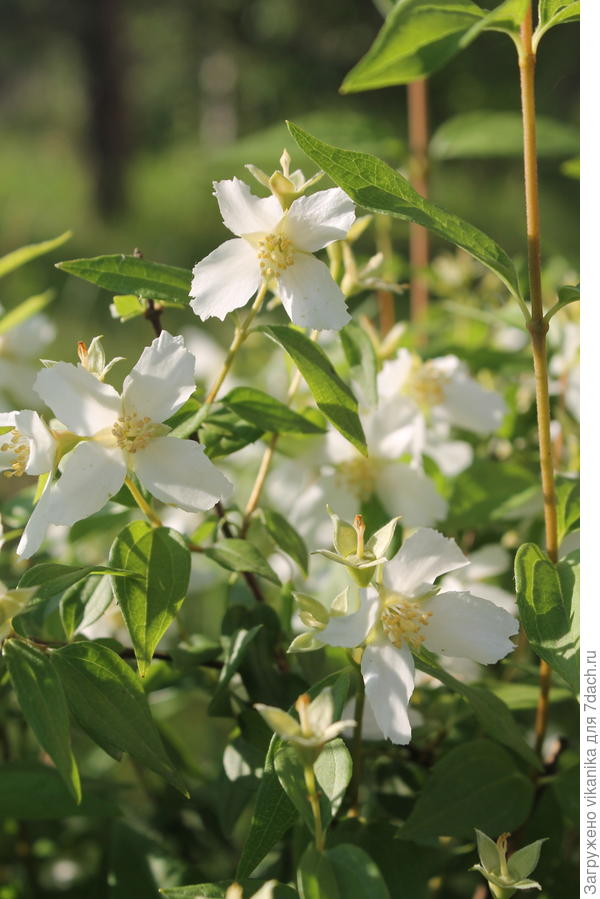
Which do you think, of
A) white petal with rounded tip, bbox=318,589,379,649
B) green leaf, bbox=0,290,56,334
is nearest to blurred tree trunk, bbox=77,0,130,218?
green leaf, bbox=0,290,56,334

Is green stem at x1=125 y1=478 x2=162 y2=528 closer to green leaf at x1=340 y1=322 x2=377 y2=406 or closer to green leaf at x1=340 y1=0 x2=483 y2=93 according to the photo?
green leaf at x1=340 y1=322 x2=377 y2=406

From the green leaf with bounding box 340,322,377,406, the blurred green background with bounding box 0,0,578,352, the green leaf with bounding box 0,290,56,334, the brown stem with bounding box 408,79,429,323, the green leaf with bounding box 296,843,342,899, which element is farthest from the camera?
the blurred green background with bounding box 0,0,578,352

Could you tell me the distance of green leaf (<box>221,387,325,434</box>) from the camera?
0.70 m

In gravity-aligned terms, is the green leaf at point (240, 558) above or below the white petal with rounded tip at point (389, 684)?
above

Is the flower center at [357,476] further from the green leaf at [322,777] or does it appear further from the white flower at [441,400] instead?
the green leaf at [322,777]

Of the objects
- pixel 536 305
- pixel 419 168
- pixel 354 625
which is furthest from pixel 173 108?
pixel 354 625

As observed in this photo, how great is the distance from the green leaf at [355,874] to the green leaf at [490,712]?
4.4 inches

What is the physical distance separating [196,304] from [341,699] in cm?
25

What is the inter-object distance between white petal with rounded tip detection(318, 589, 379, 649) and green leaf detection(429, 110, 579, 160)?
0.69 m

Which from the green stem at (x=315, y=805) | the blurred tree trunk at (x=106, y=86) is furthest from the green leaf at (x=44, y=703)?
the blurred tree trunk at (x=106, y=86)

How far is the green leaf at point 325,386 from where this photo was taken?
2.04 ft

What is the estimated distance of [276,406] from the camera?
0.72m

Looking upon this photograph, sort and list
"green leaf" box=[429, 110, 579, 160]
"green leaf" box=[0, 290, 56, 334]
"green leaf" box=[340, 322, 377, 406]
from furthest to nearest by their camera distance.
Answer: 1. "green leaf" box=[429, 110, 579, 160]
2. "green leaf" box=[0, 290, 56, 334]
3. "green leaf" box=[340, 322, 377, 406]
